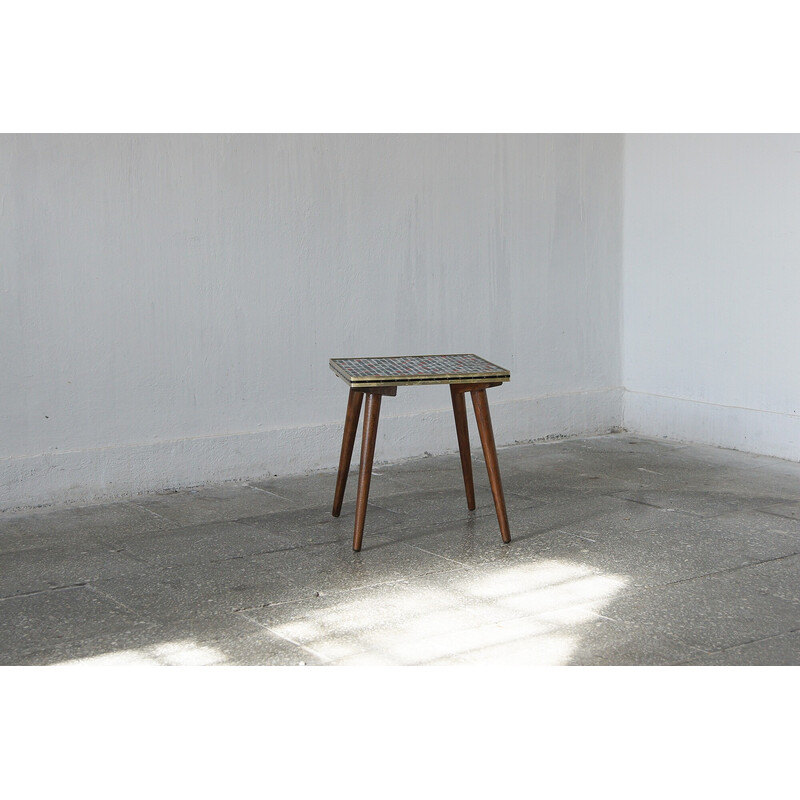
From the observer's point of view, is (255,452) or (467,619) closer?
(467,619)

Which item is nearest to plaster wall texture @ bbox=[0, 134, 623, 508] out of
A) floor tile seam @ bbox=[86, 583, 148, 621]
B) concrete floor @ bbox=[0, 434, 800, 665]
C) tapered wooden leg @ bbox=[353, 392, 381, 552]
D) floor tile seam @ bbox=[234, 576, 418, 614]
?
concrete floor @ bbox=[0, 434, 800, 665]

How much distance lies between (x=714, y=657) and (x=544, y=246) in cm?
310

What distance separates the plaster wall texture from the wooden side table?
1.00m

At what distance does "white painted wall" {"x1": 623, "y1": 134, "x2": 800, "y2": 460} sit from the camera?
4629 millimetres

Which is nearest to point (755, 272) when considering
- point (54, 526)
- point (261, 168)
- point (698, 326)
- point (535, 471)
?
point (698, 326)

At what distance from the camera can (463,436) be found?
3582 mm

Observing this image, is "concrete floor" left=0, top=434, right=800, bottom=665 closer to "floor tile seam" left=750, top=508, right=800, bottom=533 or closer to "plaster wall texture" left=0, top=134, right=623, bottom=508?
"floor tile seam" left=750, top=508, right=800, bottom=533

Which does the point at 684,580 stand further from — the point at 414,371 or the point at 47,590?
the point at 47,590

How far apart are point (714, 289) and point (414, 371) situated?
2.37 meters

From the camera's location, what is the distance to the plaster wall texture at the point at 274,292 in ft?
12.5

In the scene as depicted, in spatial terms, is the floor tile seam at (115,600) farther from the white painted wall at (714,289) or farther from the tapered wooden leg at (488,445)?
the white painted wall at (714,289)

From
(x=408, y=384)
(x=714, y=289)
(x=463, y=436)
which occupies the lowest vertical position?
(x=463, y=436)

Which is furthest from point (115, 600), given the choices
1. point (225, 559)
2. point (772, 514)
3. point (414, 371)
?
point (772, 514)

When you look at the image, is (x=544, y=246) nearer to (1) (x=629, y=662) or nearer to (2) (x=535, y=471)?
(2) (x=535, y=471)
